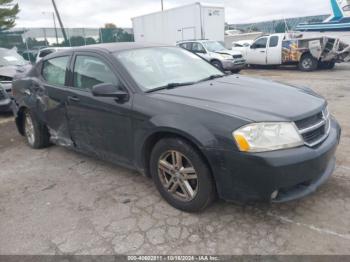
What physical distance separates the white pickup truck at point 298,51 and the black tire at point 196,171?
1336cm

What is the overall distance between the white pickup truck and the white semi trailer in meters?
3.34

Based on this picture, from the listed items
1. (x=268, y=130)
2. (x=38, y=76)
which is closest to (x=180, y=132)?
(x=268, y=130)

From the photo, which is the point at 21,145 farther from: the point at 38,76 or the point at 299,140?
the point at 299,140

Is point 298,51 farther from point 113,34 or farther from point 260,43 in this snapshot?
point 113,34

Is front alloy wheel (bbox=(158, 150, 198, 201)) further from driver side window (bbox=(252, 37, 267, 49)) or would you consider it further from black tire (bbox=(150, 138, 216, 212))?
driver side window (bbox=(252, 37, 267, 49))

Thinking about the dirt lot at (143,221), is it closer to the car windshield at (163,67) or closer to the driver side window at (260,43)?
the car windshield at (163,67)

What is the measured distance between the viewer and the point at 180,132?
9.11 feet

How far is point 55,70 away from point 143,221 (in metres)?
2.59

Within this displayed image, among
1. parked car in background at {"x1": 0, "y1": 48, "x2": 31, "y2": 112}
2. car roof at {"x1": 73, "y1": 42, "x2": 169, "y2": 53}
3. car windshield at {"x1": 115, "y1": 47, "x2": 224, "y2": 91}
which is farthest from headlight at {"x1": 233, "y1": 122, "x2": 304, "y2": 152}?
parked car in background at {"x1": 0, "y1": 48, "x2": 31, "y2": 112}

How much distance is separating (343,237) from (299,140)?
0.88 metres

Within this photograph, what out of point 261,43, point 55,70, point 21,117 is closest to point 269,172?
point 55,70

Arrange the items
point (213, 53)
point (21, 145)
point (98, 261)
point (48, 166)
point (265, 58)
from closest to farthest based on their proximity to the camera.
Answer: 1. point (98, 261)
2. point (48, 166)
3. point (21, 145)
4. point (213, 53)
5. point (265, 58)

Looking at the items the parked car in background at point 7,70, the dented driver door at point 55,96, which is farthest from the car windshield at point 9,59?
the dented driver door at point 55,96

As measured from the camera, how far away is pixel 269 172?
7.99 feet
